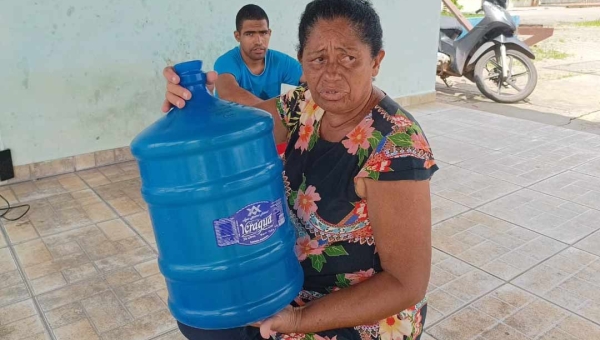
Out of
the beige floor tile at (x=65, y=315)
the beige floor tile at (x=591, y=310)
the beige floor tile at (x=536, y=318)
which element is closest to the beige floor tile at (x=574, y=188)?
the beige floor tile at (x=591, y=310)

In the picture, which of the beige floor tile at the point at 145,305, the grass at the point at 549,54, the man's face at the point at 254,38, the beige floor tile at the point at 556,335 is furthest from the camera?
the grass at the point at 549,54

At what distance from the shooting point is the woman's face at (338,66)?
4.20ft

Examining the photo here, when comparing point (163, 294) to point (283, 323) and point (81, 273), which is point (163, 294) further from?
point (283, 323)

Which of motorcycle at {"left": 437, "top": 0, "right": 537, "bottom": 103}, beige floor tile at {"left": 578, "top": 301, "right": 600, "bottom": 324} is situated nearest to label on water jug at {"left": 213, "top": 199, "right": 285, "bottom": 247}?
beige floor tile at {"left": 578, "top": 301, "right": 600, "bottom": 324}

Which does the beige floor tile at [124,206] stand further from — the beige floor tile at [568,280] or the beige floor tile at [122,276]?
the beige floor tile at [568,280]

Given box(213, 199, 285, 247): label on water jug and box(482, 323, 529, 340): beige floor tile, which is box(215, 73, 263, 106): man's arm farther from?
box(482, 323, 529, 340): beige floor tile

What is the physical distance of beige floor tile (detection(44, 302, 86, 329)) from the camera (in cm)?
250

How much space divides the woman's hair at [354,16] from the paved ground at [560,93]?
16.3 ft

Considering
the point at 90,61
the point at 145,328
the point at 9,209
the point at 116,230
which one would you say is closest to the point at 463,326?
the point at 145,328

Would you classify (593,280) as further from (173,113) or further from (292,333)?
(173,113)

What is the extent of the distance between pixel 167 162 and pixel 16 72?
3.56 meters

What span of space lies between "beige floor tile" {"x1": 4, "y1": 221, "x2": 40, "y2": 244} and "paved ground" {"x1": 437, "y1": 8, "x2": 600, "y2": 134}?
507 centimetres

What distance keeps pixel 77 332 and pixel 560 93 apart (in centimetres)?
686

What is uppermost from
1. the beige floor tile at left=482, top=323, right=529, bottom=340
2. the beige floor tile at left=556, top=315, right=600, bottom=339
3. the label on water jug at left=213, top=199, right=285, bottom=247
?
the label on water jug at left=213, top=199, right=285, bottom=247
